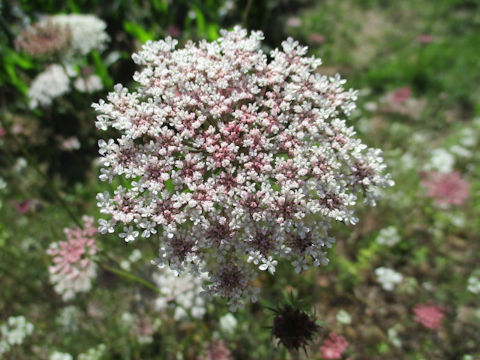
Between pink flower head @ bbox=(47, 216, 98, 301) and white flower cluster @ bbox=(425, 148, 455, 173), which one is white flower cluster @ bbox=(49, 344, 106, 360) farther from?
white flower cluster @ bbox=(425, 148, 455, 173)

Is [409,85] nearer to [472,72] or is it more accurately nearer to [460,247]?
[472,72]

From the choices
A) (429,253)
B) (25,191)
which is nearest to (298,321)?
(429,253)

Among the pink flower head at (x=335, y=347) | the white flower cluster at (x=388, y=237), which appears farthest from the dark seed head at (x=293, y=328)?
the white flower cluster at (x=388, y=237)

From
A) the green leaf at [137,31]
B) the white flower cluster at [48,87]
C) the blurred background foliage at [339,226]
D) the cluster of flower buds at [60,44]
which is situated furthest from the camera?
the green leaf at [137,31]

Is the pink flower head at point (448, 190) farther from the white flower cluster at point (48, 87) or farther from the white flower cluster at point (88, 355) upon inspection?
the white flower cluster at point (48, 87)

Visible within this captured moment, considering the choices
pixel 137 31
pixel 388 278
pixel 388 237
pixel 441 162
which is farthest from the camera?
pixel 137 31

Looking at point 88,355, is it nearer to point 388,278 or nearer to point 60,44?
point 60,44

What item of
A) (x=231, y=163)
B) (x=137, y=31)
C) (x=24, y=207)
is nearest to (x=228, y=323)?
(x=231, y=163)
